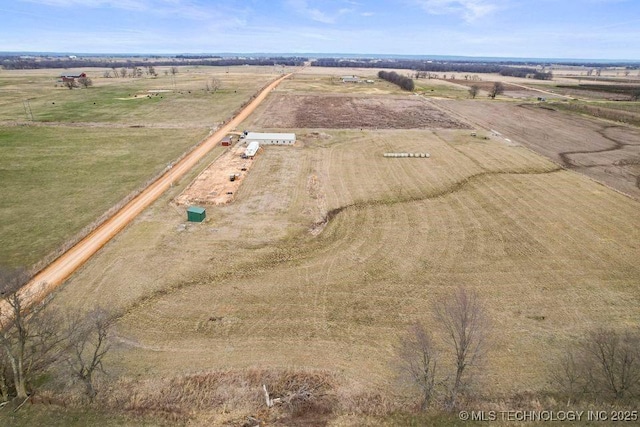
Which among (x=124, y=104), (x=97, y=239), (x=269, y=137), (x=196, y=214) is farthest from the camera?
(x=124, y=104)

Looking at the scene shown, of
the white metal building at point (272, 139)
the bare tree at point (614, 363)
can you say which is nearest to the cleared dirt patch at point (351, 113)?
the white metal building at point (272, 139)

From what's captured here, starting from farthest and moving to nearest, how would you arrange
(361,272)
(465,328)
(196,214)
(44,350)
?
(196,214), (361,272), (44,350), (465,328)

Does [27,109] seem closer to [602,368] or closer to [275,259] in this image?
[275,259]

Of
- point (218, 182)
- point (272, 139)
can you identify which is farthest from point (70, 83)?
point (218, 182)

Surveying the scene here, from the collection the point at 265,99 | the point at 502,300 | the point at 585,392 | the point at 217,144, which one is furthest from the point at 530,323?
the point at 265,99

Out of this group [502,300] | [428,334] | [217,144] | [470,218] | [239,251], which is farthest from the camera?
[217,144]

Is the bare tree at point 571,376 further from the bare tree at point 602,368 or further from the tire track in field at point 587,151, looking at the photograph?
the tire track in field at point 587,151

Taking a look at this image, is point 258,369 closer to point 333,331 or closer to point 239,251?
point 333,331
